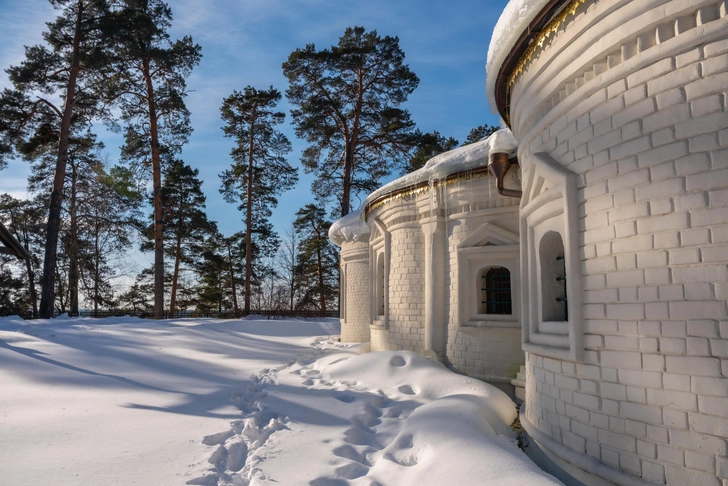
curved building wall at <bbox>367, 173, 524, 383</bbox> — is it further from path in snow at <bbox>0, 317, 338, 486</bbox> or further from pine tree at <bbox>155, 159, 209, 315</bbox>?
pine tree at <bbox>155, 159, 209, 315</bbox>

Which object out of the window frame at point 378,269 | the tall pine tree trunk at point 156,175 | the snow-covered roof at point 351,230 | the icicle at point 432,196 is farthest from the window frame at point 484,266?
the tall pine tree trunk at point 156,175

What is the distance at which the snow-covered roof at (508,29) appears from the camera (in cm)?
466

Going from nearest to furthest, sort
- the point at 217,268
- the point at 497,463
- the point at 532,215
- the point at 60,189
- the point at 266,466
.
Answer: the point at 497,463 < the point at 266,466 < the point at 532,215 < the point at 60,189 < the point at 217,268

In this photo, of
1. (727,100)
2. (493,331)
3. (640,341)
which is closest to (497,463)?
(640,341)

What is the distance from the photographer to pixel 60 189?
19.7 m

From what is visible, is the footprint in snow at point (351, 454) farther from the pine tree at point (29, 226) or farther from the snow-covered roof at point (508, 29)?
the pine tree at point (29, 226)

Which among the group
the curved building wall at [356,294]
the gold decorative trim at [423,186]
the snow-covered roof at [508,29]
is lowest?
the curved building wall at [356,294]

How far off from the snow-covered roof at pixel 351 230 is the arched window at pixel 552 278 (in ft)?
32.2

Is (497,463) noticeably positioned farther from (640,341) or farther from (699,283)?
(699,283)

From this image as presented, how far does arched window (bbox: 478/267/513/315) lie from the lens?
9070 millimetres

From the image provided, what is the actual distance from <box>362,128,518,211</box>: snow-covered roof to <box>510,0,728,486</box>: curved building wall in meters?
2.83

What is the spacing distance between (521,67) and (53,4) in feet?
72.3

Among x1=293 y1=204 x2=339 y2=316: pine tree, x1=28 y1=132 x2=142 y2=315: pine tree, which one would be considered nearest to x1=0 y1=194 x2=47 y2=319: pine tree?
x1=28 y1=132 x2=142 y2=315: pine tree

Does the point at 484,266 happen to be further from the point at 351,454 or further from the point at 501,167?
the point at 351,454
